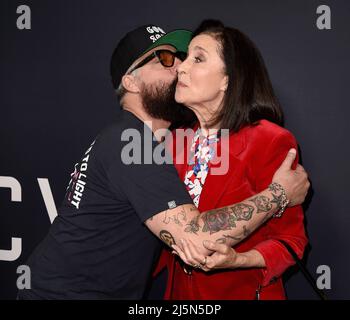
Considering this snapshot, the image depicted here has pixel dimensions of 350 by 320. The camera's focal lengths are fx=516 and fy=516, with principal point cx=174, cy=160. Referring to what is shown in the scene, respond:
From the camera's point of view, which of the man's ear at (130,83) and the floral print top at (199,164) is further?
the man's ear at (130,83)

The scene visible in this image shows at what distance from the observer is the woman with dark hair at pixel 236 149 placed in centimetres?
153

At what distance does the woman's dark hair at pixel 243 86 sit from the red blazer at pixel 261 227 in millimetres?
46

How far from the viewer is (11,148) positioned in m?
2.26

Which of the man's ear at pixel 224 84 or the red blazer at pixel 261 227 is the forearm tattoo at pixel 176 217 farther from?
the man's ear at pixel 224 84

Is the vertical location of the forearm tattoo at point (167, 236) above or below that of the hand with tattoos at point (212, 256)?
above

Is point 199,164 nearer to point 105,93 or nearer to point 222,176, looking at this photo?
point 222,176

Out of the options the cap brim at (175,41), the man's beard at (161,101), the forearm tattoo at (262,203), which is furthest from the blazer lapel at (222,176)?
the cap brim at (175,41)

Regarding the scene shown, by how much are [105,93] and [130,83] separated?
1.29ft

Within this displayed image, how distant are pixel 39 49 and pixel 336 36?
1195mm

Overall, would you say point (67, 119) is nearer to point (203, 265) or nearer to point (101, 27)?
point (101, 27)

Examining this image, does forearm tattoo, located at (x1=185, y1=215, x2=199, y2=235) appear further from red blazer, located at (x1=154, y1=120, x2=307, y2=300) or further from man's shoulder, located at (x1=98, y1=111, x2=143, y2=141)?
man's shoulder, located at (x1=98, y1=111, x2=143, y2=141)

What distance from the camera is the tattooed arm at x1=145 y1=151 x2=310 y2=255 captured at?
4.60ft

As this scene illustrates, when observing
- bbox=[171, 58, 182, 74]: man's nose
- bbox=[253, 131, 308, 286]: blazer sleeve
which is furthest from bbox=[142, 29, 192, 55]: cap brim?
bbox=[253, 131, 308, 286]: blazer sleeve
